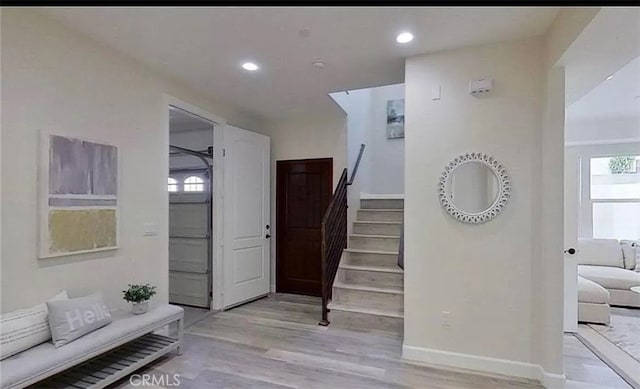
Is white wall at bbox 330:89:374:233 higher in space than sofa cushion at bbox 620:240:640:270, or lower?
higher

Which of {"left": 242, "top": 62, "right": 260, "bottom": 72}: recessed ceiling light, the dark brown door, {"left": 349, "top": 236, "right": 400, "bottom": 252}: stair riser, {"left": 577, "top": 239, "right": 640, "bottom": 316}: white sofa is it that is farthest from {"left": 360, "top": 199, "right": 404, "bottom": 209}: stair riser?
{"left": 242, "top": 62, "right": 260, "bottom": 72}: recessed ceiling light

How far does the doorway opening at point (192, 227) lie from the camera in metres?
4.69

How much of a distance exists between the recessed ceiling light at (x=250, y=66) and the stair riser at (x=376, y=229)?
259 centimetres

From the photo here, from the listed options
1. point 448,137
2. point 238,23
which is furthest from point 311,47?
point 448,137

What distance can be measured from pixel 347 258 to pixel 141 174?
8.52ft

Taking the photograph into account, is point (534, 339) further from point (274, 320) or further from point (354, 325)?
point (274, 320)

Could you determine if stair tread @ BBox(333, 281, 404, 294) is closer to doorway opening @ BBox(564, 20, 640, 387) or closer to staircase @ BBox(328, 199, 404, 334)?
staircase @ BBox(328, 199, 404, 334)

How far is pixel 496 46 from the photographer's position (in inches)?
111

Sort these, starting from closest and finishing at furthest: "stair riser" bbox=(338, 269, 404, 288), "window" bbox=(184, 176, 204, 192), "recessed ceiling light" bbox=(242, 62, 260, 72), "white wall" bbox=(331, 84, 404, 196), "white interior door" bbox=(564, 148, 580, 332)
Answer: "recessed ceiling light" bbox=(242, 62, 260, 72)
"white interior door" bbox=(564, 148, 580, 332)
"stair riser" bbox=(338, 269, 404, 288)
"window" bbox=(184, 176, 204, 192)
"white wall" bbox=(331, 84, 404, 196)

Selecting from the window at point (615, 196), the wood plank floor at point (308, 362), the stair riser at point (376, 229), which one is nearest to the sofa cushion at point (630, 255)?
the window at point (615, 196)

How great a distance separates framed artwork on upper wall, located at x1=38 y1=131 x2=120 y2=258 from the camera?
2.50 metres

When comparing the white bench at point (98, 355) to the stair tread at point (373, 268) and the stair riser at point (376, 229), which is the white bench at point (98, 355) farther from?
the stair riser at point (376, 229)

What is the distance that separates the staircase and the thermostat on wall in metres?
2.13

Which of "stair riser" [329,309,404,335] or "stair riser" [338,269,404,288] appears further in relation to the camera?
"stair riser" [338,269,404,288]
